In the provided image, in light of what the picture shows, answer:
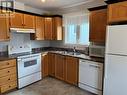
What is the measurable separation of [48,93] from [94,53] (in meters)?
1.69

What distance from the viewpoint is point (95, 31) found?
3.12 meters

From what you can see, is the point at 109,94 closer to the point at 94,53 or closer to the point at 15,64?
the point at 94,53

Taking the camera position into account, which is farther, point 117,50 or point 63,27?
point 63,27

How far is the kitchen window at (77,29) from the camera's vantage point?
12.8 ft

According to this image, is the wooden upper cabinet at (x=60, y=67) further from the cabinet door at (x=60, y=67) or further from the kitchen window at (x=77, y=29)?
the kitchen window at (x=77, y=29)

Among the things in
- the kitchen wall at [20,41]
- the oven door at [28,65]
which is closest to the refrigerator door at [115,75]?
the oven door at [28,65]

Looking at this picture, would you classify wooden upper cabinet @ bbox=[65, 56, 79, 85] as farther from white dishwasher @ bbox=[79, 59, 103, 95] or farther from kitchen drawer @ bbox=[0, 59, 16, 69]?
kitchen drawer @ bbox=[0, 59, 16, 69]

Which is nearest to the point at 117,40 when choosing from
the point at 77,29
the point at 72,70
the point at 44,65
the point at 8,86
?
the point at 72,70

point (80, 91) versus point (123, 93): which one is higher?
point (123, 93)

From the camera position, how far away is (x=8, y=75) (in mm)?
2994

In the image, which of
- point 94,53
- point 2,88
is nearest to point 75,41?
point 94,53

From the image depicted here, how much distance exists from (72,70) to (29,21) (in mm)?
2091

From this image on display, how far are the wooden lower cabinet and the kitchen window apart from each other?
86.7 inches

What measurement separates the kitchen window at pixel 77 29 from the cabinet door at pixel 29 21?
1.25m
